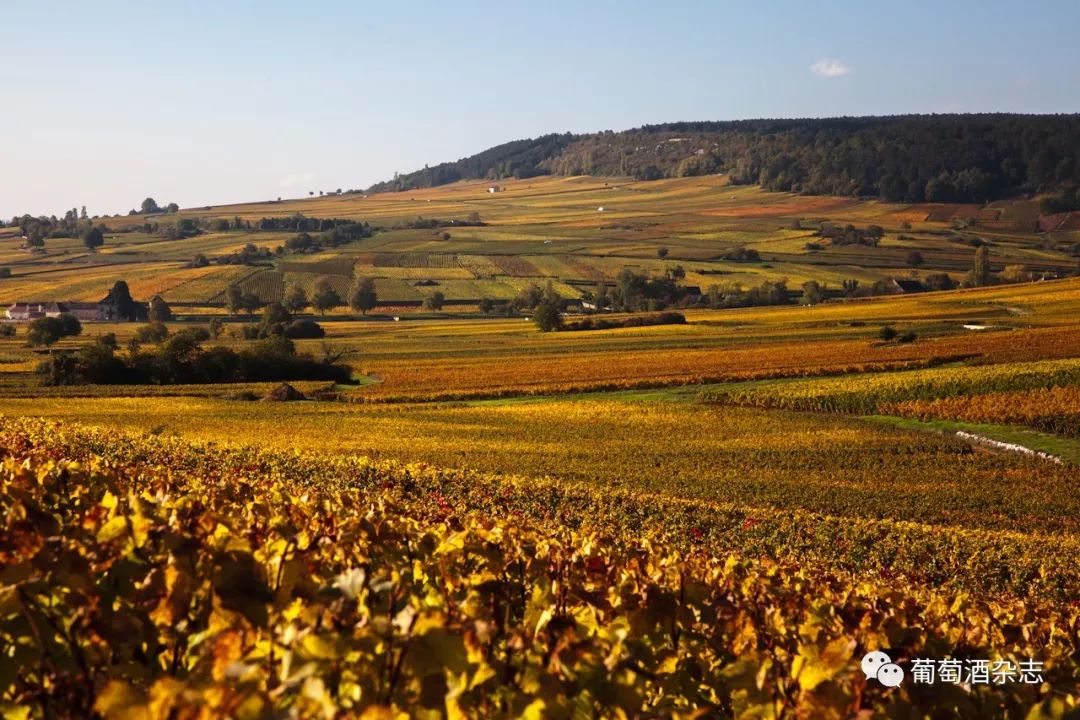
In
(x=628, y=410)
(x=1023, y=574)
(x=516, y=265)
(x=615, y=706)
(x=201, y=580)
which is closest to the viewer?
(x=615, y=706)

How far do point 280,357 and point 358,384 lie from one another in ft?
19.8

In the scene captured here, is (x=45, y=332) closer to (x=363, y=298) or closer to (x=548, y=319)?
(x=363, y=298)

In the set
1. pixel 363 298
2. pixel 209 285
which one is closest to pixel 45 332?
pixel 363 298

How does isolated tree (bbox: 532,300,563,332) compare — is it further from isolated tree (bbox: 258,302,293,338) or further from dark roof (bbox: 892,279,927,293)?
dark roof (bbox: 892,279,927,293)

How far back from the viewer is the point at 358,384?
68188 millimetres

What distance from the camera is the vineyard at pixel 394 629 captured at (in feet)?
11.8

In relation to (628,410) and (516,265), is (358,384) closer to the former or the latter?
(628,410)

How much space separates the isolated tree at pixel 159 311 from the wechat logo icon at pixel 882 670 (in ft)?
389

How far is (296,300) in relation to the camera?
4970 inches

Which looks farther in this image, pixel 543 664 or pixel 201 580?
pixel 201 580

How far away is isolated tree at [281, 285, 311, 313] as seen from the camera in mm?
125656

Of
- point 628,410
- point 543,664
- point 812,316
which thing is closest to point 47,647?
point 543,664

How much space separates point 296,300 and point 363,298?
25.4 feet

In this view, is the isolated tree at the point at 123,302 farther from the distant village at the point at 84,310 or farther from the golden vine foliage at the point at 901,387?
the golden vine foliage at the point at 901,387
